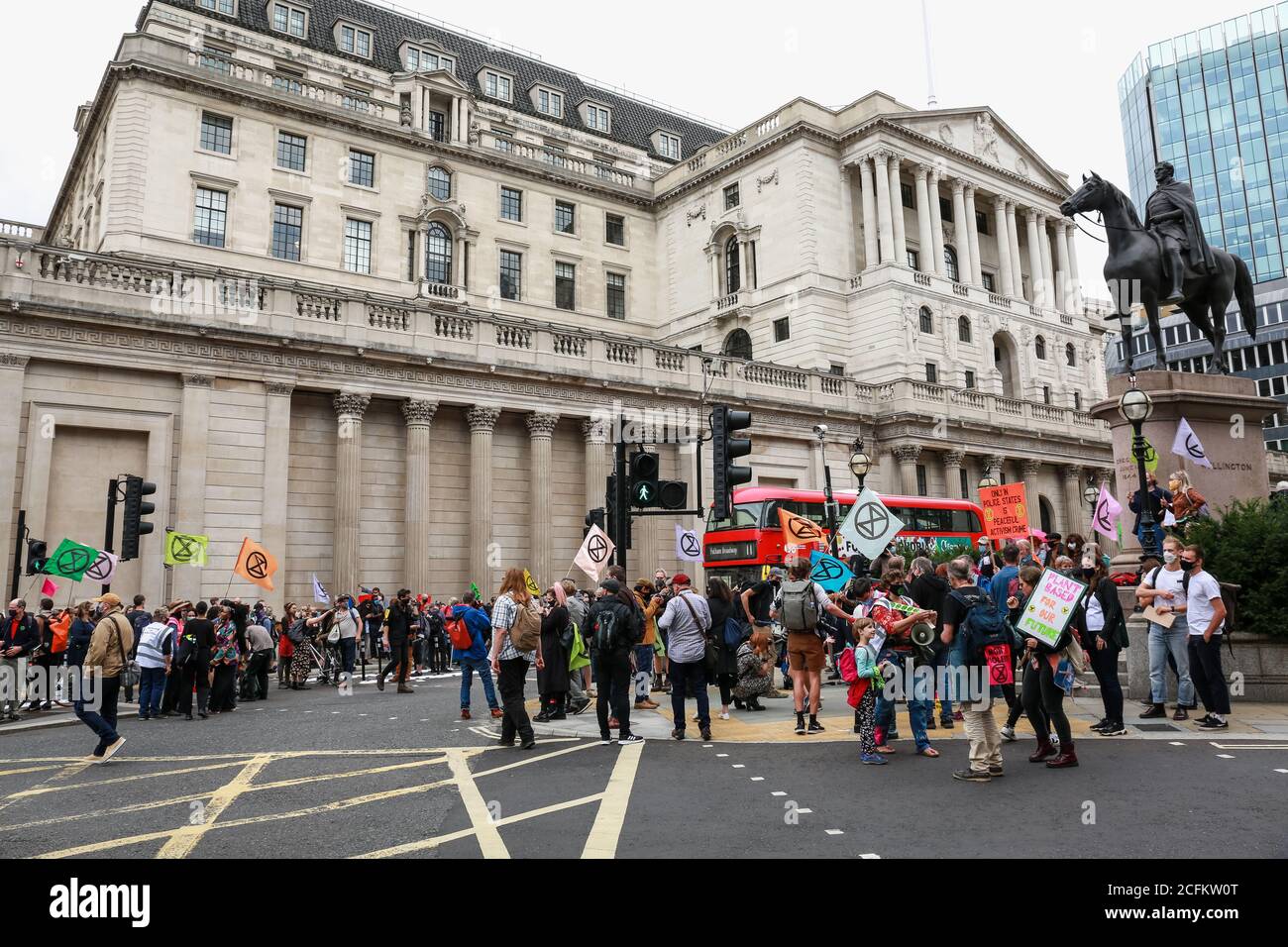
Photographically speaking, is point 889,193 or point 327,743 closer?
point 327,743

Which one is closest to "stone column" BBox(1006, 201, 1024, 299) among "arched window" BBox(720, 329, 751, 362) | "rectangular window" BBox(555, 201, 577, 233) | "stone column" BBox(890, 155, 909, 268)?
"stone column" BBox(890, 155, 909, 268)

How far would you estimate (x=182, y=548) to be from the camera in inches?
782

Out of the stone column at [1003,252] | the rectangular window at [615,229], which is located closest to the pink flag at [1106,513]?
the stone column at [1003,252]

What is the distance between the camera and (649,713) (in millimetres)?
13977

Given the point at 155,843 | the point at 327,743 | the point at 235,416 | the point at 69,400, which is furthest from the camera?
the point at 235,416

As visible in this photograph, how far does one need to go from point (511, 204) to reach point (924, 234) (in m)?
22.9

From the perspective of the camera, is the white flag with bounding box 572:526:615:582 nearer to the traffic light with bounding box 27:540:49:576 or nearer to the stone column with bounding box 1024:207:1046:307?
the traffic light with bounding box 27:540:49:576

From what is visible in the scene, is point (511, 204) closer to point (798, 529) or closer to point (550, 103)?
point (550, 103)

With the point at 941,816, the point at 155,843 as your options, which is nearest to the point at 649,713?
the point at 941,816

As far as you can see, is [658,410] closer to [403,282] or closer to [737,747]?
[403,282]

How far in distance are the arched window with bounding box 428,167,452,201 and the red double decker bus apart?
82.8 ft

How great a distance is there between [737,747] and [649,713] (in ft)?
11.8

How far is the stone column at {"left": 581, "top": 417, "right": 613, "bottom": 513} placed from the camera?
31.4 m

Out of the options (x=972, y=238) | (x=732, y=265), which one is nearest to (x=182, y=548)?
(x=732, y=265)
